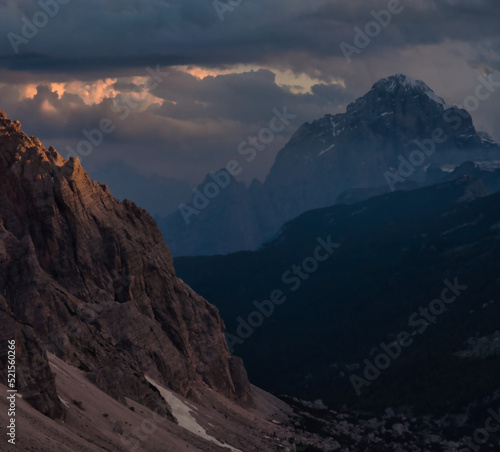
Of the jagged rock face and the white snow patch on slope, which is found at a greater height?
the jagged rock face

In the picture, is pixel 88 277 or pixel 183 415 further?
pixel 88 277

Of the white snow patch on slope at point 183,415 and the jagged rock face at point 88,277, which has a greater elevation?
the jagged rock face at point 88,277

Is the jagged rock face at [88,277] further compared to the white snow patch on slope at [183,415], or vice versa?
the white snow patch on slope at [183,415]

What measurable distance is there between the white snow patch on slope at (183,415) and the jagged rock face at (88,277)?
5380 millimetres

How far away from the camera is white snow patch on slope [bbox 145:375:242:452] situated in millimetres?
141000

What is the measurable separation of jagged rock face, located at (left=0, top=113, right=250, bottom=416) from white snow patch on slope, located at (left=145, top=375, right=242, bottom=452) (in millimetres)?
5380

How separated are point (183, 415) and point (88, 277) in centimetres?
3043

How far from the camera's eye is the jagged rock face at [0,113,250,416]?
13862cm

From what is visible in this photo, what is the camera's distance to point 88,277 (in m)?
161

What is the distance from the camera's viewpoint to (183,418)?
14575 cm

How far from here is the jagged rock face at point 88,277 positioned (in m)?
139

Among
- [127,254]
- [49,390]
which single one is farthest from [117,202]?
[49,390]

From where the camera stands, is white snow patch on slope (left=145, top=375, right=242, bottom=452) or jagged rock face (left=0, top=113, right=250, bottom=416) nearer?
jagged rock face (left=0, top=113, right=250, bottom=416)

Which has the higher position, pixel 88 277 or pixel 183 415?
pixel 88 277
